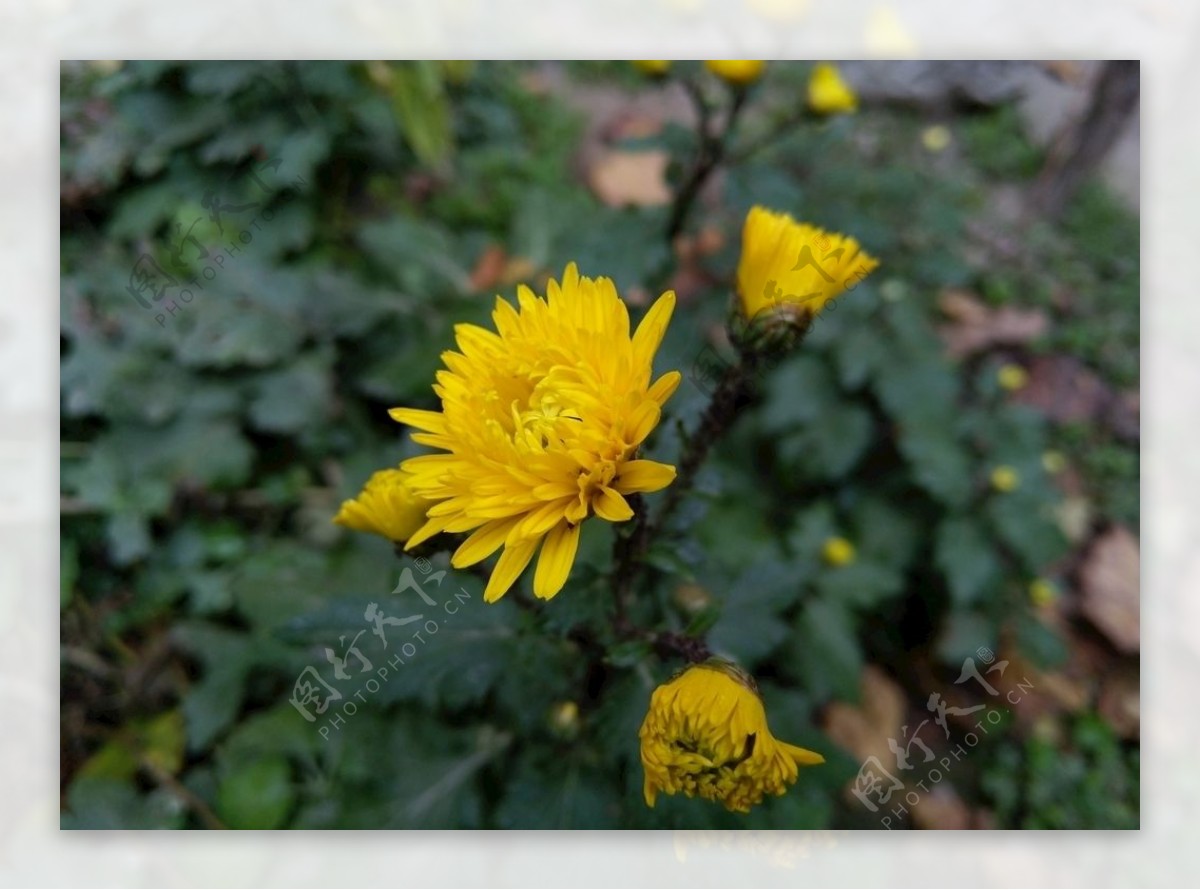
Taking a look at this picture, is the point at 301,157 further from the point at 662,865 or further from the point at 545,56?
the point at 662,865

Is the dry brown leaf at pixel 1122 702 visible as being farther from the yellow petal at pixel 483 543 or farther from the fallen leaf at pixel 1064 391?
the yellow petal at pixel 483 543

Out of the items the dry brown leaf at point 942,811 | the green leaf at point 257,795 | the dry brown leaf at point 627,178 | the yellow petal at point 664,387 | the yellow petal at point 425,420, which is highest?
the dry brown leaf at point 627,178

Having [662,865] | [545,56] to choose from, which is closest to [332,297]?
[545,56]

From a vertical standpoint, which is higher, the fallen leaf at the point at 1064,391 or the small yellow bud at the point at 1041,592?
the fallen leaf at the point at 1064,391

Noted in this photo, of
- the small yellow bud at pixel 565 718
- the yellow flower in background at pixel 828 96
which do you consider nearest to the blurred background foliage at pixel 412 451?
the small yellow bud at pixel 565 718

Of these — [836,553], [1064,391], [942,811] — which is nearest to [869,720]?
[942,811]

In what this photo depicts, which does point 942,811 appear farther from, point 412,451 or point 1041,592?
point 412,451

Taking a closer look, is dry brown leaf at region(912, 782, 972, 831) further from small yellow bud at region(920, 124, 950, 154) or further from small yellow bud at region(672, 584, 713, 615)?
small yellow bud at region(920, 124, 950, 154)
